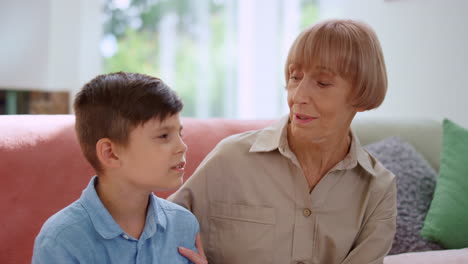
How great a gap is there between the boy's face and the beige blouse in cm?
30

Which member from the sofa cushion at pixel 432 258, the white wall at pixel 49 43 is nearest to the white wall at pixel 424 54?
the sofa cushion at pixel 432 258

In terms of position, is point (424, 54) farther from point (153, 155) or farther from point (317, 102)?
point (153, 155)

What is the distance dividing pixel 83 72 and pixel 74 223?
344cm

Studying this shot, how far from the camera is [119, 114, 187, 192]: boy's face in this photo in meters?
1.28

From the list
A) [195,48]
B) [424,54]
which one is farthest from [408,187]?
[195,48]

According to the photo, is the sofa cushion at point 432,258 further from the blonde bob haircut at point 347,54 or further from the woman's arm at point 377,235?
the blonde bob haircut at point 347,54

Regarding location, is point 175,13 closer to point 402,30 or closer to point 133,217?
point 402,30

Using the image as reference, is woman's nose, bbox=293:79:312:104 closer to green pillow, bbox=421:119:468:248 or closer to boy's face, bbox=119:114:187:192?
boy's face, bbox=119:114:187:192

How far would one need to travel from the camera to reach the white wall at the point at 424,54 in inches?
103

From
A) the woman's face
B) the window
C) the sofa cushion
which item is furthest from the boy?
the window

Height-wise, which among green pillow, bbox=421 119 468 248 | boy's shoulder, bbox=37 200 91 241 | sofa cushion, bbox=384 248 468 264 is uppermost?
boy's shoulder, bbox=37 200 91 241

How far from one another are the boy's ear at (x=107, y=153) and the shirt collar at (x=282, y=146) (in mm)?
471

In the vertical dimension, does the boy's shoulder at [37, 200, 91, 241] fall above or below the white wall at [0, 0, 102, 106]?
below

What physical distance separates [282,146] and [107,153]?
551mm
